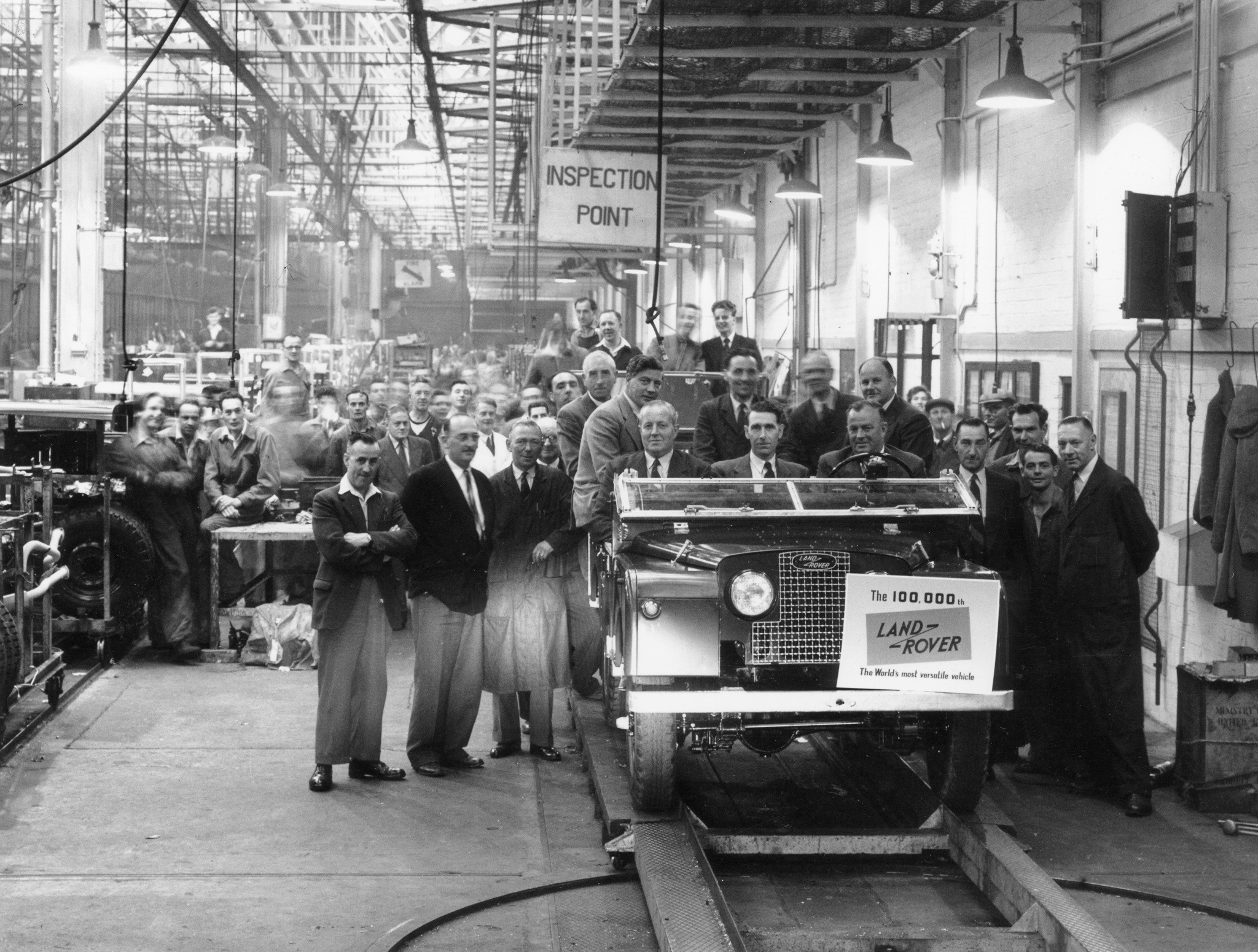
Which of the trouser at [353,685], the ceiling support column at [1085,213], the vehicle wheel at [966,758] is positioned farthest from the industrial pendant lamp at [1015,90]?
the trouser at [353,685]

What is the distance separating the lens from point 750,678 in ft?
22.1

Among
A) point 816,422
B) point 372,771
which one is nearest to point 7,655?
point 372,771

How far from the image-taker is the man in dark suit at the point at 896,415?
959 centimetres

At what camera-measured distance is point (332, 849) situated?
7207 mm

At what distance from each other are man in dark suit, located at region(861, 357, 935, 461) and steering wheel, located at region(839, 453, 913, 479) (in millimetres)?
1135

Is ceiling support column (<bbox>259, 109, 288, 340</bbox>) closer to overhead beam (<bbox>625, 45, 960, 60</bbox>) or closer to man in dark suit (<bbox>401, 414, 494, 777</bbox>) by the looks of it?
overhead beam (<bbox>625, 45, 960, 60</bbox>)

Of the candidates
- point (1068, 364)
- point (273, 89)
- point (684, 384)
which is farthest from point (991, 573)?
point (273, 89)

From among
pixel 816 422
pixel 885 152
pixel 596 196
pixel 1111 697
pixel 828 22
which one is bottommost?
pixel 1111 697

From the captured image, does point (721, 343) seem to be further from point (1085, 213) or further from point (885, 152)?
point (1085, 213)

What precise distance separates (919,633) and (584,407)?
4408 mm

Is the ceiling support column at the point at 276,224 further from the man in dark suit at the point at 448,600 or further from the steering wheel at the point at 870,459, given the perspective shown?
the steering wheel at the point at 870,459

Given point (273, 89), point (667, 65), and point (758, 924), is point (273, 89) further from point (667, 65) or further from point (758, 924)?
point (758, 924)

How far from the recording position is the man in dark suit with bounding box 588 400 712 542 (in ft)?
27.4

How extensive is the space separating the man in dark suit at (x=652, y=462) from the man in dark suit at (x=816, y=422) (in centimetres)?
140
